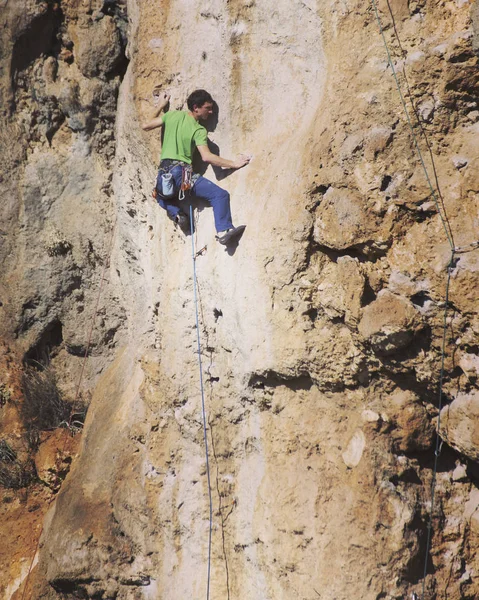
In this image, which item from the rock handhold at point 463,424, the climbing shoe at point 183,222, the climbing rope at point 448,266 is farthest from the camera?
the climbing shoe at point 183,222

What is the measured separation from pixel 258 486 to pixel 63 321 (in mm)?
3573

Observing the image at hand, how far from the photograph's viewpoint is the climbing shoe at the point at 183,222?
6.10 meters

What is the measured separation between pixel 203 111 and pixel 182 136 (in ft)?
0.94

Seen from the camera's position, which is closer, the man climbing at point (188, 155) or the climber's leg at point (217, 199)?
the climber's leg at point (217, 199)

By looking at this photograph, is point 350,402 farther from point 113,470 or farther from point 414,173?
point 113,470

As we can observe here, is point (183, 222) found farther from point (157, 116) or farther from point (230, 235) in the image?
point (157, 116)

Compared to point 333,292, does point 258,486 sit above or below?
below

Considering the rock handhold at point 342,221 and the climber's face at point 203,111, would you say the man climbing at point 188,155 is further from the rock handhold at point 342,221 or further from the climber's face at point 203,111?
the rock handhold at point 342,221

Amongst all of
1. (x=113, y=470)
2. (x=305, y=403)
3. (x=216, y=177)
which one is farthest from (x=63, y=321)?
(x=305, y=403)

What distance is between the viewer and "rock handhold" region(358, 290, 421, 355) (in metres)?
4.72

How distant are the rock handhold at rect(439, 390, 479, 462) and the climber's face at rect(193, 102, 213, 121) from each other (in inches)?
124

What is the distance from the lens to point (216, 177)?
19.7ft

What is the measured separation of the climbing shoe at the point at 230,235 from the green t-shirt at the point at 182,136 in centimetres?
83

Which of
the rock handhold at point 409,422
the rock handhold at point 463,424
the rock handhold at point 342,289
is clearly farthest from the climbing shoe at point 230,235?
the rock handhold at point 463,424
